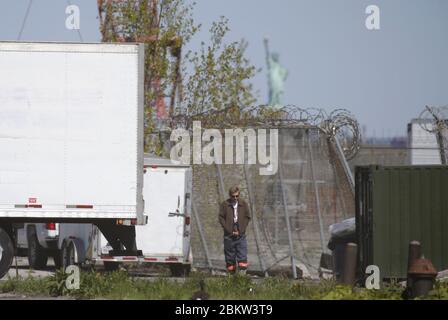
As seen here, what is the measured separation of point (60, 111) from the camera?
18.0 m

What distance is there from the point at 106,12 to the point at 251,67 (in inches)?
186

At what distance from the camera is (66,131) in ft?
59.2

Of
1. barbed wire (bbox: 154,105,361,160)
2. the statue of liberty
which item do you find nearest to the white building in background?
barbed wire (bbox: 154,105,361,160)

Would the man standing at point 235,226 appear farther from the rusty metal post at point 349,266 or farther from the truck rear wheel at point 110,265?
the rusty metal post at point 349,266

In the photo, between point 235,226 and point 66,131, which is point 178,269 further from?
point 66,131

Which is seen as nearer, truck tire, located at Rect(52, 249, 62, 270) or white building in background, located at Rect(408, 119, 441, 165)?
truck tire, located at Rect(52, 249, 62, 270)

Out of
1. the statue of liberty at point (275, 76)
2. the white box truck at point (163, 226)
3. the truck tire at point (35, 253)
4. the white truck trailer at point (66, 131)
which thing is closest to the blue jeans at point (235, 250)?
the white box truck at point (163, 226)

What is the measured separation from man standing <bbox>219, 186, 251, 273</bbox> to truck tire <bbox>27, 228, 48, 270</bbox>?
5.74 meters

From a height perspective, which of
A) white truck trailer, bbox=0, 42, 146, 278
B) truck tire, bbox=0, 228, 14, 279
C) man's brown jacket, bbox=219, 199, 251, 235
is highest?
white truck trailer, bbox=0, 42, 146, 278

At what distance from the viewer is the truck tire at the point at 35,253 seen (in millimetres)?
Answer: 25500

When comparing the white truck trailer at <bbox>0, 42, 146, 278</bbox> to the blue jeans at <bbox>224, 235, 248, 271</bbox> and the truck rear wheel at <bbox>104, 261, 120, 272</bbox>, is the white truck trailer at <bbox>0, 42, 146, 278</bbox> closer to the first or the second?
the blue jeans at <bbox>224, 235, 248, 271</bbox>

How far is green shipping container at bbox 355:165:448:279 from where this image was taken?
18406 millimetres

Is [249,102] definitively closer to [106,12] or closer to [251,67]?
[251,67]
